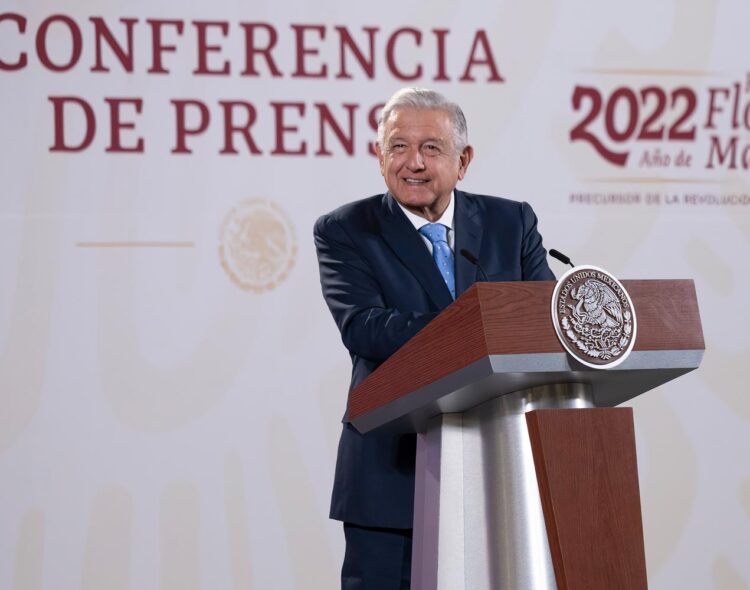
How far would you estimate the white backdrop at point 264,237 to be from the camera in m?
3.35

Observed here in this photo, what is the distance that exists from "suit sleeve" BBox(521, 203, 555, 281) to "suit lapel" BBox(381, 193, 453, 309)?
10.0 inches

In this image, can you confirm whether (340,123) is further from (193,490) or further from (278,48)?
(193,490)

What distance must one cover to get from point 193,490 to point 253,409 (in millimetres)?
306

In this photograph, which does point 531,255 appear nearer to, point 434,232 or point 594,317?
point 434,232

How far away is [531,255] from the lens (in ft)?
7.43

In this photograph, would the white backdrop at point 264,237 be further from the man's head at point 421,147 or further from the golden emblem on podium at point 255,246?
the man's head at point 421,147

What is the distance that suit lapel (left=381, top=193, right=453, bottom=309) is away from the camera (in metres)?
2.04

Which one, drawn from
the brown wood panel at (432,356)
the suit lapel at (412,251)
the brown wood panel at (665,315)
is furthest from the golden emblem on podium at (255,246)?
the brown wood panel at (665,315)

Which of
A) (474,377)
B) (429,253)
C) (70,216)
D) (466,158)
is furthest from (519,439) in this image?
(70,216)

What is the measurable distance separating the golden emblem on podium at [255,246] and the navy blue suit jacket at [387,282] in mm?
1191

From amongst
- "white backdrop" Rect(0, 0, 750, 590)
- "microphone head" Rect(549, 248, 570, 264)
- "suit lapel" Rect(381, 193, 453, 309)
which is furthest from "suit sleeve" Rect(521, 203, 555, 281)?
"white backdrop" Rect(0, 0, 750, 590)

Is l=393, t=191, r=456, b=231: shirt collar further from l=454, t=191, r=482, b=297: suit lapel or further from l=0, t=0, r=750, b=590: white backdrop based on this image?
l=0, t=0, r=750, b=590: white backdrop

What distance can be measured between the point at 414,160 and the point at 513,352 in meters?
0.79

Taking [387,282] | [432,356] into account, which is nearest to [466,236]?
[387,282]
